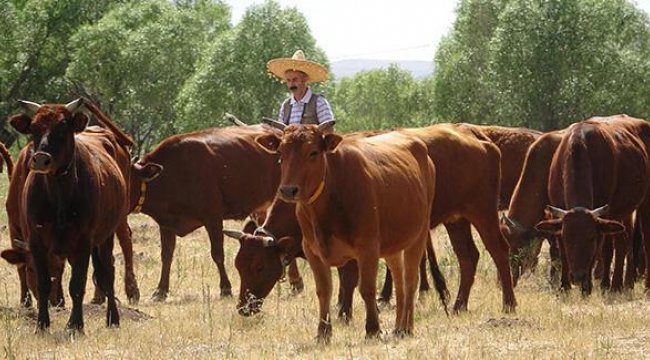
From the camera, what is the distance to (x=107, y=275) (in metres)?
11.0

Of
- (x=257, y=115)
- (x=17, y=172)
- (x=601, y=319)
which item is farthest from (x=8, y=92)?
(x=601, y=319)

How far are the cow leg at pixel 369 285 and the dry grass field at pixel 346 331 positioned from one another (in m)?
0.15

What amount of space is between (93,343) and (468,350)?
321 cm

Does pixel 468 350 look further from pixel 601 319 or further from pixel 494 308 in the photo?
pixel 494 308

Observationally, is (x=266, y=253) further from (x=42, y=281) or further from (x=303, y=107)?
(x=42, y=281)

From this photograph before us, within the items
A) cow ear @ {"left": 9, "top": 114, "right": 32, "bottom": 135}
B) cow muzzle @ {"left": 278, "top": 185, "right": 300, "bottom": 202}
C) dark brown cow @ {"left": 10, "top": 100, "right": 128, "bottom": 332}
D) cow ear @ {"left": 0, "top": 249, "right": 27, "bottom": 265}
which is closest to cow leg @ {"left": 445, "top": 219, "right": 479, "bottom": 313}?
cow muzzle @ {"left": 278, "top": 185, "right": 300, "bottom": 202}

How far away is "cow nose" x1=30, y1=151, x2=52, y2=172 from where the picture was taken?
938 centimetres

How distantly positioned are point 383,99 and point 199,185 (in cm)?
7989

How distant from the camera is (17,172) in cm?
1136

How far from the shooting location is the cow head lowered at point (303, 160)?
8.52m

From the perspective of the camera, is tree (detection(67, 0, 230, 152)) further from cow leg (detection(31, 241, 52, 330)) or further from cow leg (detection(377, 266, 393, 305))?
cow leg (detection(31, 241, 52, 330))

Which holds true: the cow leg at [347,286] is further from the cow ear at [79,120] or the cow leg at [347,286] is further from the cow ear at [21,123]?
the cow ear at [21,123]

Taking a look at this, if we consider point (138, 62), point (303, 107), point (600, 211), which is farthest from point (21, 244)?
point (138, 62)

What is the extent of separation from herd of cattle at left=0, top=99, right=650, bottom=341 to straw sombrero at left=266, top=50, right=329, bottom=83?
830mm
